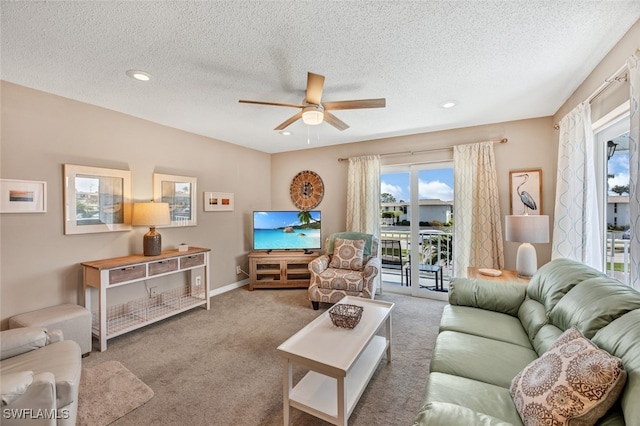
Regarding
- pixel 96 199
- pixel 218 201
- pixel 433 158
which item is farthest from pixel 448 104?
pixel 96 199

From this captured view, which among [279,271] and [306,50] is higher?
[306,50]

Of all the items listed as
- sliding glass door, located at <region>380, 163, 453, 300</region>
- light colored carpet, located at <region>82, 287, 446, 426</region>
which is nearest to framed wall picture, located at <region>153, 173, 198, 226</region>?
light colored carpet, located at <region>82, 287, 446, 426</region>

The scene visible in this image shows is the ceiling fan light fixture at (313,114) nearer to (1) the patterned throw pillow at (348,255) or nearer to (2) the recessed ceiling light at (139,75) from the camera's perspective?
(2) the recessed ceiling light at (139,75)

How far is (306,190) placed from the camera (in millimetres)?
4824

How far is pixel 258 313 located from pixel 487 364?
2.55 metres

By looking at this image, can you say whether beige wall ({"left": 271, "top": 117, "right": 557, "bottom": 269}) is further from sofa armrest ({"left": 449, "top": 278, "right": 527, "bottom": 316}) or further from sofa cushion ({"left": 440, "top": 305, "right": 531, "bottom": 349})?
sofa cushion ({"left": 440, "top": 305, "right": 531, "bottom": 349})

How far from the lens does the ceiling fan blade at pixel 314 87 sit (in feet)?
5.93

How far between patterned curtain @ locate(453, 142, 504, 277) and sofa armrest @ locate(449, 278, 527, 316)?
124cm

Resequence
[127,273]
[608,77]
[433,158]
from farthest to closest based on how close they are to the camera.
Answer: [433,158] → [127,273] → [608,77]

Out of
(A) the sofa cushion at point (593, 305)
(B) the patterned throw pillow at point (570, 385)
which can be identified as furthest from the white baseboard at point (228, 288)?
(A) the sofa cushion at point (593, 305)

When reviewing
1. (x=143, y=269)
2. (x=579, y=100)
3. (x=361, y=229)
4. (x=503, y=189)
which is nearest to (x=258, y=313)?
(x=143, y=269)

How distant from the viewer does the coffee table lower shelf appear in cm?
149

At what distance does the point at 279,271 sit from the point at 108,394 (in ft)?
8.39

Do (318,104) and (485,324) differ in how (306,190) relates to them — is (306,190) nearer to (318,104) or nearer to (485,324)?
(318,104)
